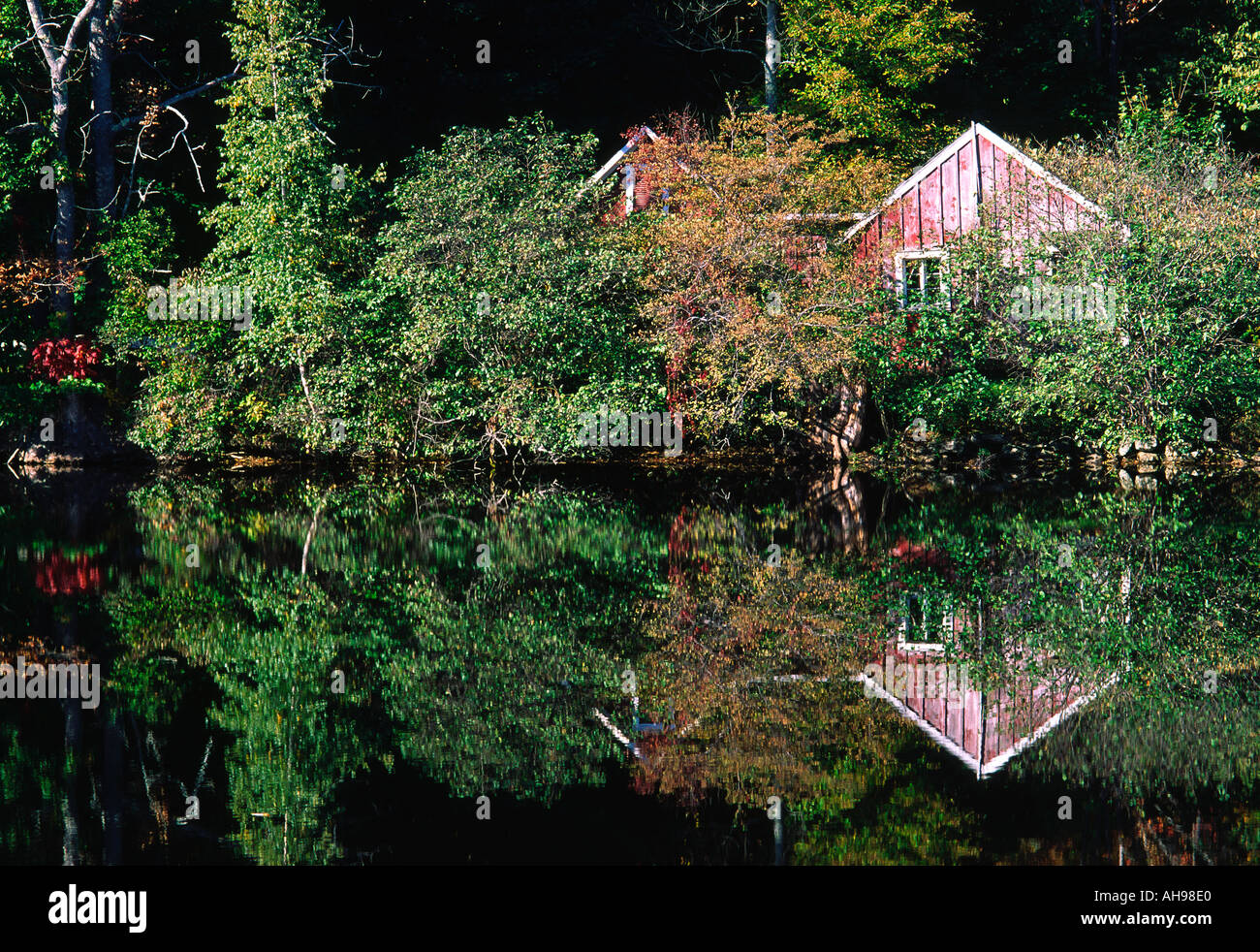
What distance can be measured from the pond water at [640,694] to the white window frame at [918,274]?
9.63 m

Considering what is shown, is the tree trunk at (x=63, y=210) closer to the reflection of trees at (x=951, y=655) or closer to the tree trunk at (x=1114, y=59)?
the reflection of trees at (x=951, y=655)

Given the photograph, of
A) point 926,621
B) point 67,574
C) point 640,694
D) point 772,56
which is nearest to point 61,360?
point 67,574

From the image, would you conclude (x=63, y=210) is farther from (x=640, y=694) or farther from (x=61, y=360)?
(x=640, y=694)

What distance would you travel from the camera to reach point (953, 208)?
93.6 feet

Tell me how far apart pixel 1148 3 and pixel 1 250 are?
31.2m

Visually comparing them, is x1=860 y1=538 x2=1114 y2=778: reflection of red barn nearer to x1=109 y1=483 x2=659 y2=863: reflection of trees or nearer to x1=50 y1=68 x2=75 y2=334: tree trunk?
x1=109 y1=483 x2=659 y2=863: reflection of trees

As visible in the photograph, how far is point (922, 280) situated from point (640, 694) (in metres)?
20.3

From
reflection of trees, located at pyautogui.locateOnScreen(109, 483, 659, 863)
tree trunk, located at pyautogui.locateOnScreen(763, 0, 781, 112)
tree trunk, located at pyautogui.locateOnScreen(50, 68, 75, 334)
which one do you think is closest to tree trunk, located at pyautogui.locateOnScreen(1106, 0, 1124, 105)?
tree trunk, located at pyautogui.locateOnScreen(763, 0, 781, 112)

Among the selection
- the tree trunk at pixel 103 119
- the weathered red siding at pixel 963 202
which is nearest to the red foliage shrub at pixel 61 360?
the tree trunk at pixel 103 119

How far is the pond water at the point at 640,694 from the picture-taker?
278 inches

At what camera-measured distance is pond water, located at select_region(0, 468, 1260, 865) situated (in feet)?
23.1

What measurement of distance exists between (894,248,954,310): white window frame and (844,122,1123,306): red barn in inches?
0.8

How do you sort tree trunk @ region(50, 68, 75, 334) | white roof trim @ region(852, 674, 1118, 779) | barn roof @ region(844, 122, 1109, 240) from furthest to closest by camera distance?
tree trunk @ region(50, 68, 75, 334) → barn roof @ region(844, 122, 1109, 240) → white roof trim @ region(852, 674, 1118, 779)

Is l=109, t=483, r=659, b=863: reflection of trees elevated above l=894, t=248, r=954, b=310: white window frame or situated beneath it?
situated beneath
